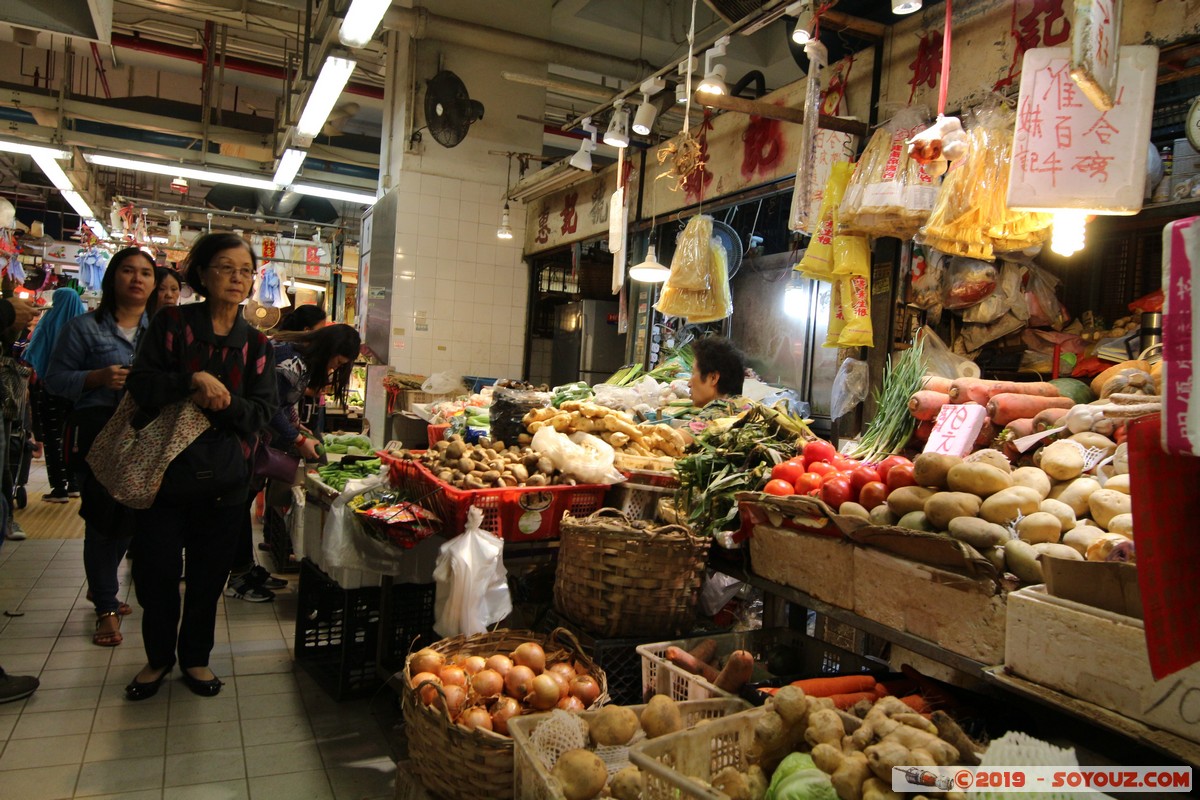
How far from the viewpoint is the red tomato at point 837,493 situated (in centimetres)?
263

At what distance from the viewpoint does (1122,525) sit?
196cm

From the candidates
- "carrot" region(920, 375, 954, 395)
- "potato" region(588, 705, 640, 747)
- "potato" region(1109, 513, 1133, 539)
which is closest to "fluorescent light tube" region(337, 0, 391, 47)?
"carrot" region(920, 375, 954, 395)

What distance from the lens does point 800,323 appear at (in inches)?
264

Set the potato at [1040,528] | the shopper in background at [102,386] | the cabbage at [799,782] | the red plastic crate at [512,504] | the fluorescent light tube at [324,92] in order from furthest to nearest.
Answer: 1. the fluorescent light tube at [324,92]
2. the shopper in background at [102,386]
3. the red plastic crate at [512,504]
4. the potato at [1040,528]
5. the cabbage at [799,782]

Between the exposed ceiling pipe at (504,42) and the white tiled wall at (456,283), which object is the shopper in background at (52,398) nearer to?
the white tiled wall at (456,283)

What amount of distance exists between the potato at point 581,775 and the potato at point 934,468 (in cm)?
125

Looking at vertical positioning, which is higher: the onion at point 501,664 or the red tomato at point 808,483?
the red tomato at point 808,483

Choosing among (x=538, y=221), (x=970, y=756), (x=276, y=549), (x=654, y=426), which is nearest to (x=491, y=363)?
(x=538, y=221)

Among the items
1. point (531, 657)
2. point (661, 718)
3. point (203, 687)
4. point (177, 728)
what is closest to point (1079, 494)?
point (661, 718)

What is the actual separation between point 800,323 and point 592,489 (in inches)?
146

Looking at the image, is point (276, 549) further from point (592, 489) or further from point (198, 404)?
point (592, 489)

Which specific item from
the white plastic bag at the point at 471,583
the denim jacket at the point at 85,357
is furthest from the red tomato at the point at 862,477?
the denim jacket at the point at 85,357

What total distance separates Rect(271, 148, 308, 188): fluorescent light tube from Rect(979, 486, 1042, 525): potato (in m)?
8.30

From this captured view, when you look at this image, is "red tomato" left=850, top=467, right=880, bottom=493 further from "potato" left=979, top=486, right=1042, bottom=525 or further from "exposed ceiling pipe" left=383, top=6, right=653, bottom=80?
"exposed ceiling pipe" left=383, top=6, right=653, bottom=80
